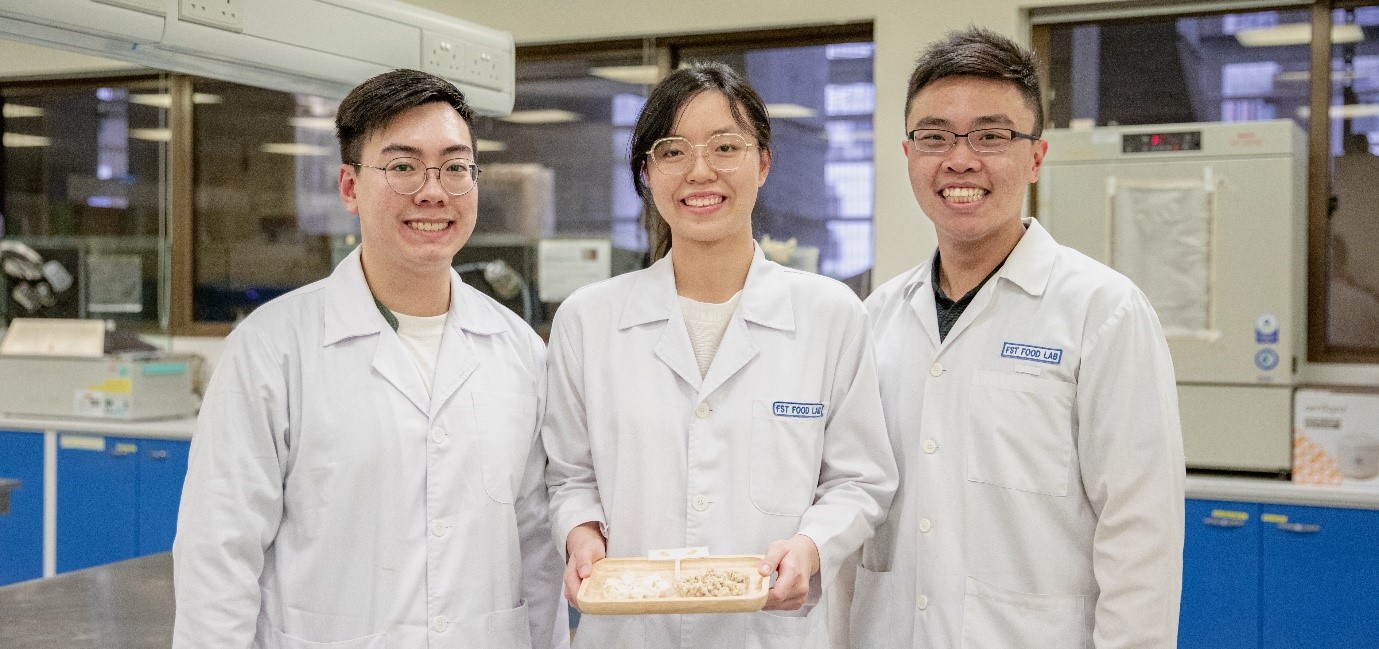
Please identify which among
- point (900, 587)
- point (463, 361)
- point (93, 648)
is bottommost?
point (93, 648)

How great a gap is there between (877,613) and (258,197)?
4511 mm

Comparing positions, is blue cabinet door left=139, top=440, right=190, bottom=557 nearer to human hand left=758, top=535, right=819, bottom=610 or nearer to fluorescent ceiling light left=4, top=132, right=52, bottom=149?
fluorescent ceiling light left=4, top=132, right=52, bottom=149

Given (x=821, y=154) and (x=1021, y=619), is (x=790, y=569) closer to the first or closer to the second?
(x=1021, y=619)

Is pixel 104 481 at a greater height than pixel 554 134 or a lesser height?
lesser

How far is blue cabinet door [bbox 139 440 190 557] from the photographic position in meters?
4.77

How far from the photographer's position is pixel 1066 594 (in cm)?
171

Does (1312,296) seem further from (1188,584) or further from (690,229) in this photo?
(690,229)

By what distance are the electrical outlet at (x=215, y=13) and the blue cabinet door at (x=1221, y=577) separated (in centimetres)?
298

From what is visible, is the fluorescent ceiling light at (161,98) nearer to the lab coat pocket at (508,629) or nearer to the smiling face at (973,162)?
the lab coat pocket at (508,629)

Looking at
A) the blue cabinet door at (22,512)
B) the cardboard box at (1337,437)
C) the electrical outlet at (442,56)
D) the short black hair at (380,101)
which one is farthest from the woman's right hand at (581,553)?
the blue cabinet door at (22,512)

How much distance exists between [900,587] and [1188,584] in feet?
7.21

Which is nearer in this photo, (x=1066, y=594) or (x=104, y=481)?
(x=1066, y=594)

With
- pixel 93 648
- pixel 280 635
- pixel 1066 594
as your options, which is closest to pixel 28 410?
pixel 93 648

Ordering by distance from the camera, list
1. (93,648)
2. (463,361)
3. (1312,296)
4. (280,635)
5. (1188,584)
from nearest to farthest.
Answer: (280,635) < (463,361) < (93,648) < (1188,584) < (1312,296)
